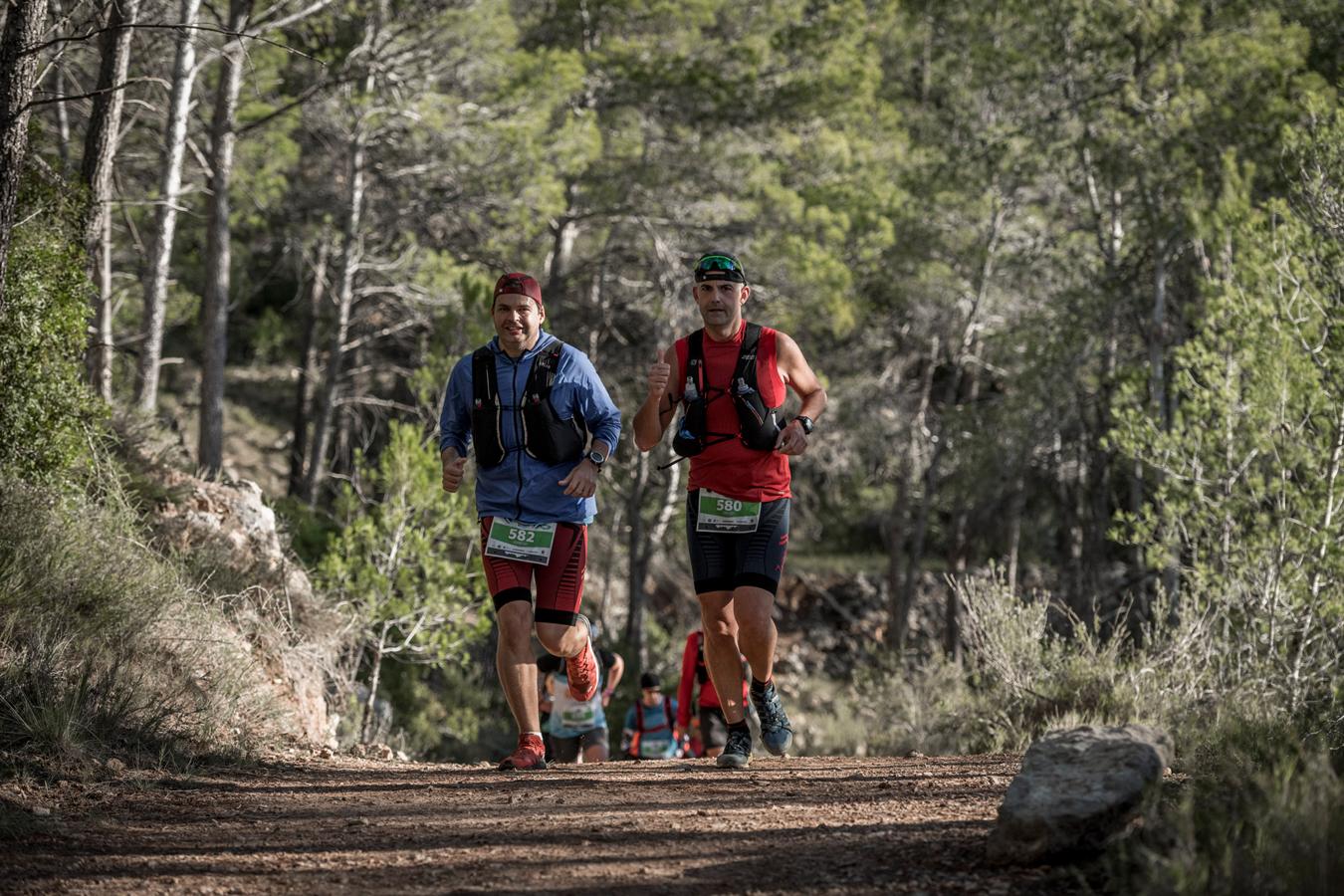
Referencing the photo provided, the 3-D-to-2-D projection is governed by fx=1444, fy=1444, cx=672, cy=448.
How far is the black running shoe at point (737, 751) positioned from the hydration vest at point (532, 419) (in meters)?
1.50

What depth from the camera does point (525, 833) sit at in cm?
488

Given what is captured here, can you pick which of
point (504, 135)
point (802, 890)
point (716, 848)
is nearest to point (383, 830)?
point (716, 848)

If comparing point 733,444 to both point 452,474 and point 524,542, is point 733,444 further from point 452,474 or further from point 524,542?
point 452,474

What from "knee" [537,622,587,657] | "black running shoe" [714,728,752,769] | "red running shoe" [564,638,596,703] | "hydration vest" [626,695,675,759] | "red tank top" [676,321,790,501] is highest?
"red tank top" [676,321,790,501]

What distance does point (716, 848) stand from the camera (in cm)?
456

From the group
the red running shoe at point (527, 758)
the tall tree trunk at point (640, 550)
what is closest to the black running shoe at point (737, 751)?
the red running shoe at point (527, 758)

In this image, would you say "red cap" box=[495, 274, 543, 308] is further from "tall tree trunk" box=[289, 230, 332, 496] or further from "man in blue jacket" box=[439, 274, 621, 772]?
"tall tree trunk" box=[289, 230, 332, 496]

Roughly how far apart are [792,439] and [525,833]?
2326 millimetres

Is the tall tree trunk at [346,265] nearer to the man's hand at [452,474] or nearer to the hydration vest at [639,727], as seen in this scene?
the hydration vest at [639,727]

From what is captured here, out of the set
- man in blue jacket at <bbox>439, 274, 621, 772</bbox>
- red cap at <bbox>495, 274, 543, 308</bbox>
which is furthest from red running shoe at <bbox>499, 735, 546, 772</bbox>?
red cap at <bbox>495, 274, 543, 308</bbox>

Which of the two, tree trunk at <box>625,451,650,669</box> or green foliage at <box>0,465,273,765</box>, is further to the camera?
tree trunk at <box>625,451,650,669</box>

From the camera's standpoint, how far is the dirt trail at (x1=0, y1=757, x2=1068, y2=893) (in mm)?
4219

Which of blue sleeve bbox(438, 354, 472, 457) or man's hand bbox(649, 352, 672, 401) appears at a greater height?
man's hand bbox(649, 352, 672, 401)

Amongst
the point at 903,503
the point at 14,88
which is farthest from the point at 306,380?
the point at 14,88
